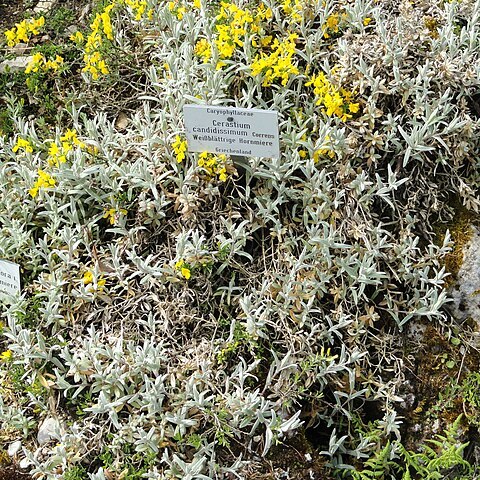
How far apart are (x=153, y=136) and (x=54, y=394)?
1.34m

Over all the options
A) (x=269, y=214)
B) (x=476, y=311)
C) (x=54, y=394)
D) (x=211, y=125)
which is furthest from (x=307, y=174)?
(x=54, y=394)

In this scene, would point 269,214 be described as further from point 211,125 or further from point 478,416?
point 478,416

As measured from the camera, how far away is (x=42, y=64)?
13.4 ft

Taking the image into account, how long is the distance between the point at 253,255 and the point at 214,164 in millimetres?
489

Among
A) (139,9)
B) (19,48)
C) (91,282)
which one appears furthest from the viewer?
(19,48)

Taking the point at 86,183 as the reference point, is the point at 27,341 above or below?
below

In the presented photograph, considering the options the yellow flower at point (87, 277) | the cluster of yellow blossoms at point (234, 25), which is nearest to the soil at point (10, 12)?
the cluster of yellow blossoms at point (234, 25)

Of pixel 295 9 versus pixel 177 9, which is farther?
pixel 177 9

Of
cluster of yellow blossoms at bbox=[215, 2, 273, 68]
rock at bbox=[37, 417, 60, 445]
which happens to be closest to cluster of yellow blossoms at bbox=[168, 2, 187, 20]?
cluster of yellow blossoms at bbox=[215, 2, 273, 68]

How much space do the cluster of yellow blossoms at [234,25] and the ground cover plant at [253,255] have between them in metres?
0.02

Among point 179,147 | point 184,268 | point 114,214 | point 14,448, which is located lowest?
point 14,448

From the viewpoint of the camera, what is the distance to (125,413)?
9.69ft

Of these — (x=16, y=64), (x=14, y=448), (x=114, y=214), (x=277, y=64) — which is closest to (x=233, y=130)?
(x=277, y=64)

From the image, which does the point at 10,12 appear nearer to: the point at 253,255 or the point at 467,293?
the point at 253,255
